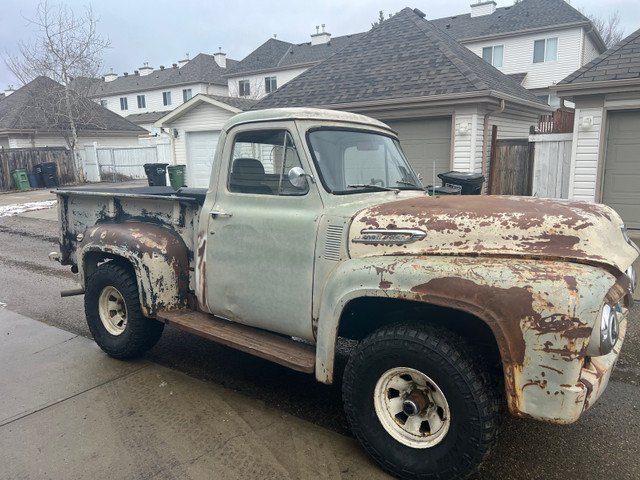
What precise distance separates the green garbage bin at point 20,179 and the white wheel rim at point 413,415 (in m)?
23.7

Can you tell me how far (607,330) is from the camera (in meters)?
2.44

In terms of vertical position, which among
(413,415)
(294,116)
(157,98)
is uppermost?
(157,98)

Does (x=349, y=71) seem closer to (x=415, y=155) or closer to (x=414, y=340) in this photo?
(x=415, y=155)

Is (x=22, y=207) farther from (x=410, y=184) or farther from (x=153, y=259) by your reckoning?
(x=410, y=184)

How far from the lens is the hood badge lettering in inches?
115

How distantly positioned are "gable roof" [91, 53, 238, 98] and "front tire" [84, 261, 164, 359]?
40.5 metres

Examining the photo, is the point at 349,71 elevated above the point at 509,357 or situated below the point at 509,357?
above

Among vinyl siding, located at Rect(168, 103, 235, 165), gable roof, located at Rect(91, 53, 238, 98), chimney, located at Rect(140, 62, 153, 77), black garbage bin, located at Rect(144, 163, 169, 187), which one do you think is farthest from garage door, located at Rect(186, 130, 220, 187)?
chimney, located at Rect(140, 62, 153, 77)

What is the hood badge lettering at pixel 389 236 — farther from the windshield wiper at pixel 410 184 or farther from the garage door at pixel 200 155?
the garage door at pixel 200 155

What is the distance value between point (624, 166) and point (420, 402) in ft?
30.9

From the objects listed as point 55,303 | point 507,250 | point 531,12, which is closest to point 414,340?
point 507,250

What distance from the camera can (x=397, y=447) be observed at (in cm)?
293

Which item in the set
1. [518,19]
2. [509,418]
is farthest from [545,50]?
[509,418]

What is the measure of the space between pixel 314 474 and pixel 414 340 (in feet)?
3.46
